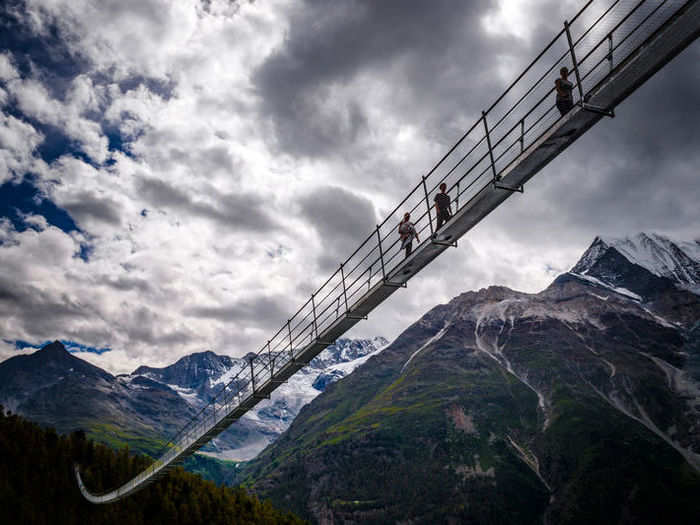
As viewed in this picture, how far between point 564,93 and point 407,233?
8.65 metres

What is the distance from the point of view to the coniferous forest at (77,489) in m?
53.2

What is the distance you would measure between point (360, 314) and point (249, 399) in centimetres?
999

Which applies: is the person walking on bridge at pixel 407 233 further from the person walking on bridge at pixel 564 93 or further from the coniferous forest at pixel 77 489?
the coniferous forest at pixel 77 489

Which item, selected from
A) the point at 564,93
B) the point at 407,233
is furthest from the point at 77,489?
the point at 564,93

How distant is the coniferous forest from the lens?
5322 centimetres

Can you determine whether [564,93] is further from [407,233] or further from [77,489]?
[77,489]

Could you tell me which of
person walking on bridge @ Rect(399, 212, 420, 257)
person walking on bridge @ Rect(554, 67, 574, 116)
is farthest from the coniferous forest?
person walking on bridge @ Rect(554, 67, 574, 116)

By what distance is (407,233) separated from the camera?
23.4 metres

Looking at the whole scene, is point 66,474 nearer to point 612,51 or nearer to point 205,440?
point 205,440

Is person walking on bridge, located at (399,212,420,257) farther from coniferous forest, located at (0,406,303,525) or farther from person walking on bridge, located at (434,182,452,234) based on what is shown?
coniferous forest, located at (0,406,303,525)

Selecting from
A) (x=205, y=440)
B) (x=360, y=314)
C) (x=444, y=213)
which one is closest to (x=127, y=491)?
(x=205, y=440)

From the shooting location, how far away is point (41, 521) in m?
50.8

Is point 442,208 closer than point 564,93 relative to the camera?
No

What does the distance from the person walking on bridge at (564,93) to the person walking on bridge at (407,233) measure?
8037 mm
